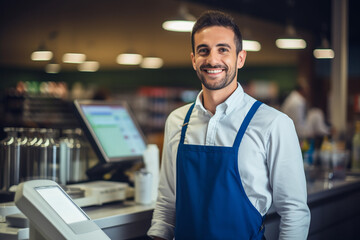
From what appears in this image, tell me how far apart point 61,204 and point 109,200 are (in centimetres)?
74

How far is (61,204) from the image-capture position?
5.20 feet

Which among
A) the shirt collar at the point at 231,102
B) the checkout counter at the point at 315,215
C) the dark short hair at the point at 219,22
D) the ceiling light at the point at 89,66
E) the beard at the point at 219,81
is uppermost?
the ceiling light at the point at 89,66

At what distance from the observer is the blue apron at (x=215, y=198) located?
1.81 meters

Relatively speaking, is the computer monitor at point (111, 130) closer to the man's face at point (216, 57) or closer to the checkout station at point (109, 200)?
the checkout station at point (109, 200)

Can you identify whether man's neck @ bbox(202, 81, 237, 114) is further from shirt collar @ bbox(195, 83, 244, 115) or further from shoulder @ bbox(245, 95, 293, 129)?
shoulder @ bbox(245, 95, 293, 129)

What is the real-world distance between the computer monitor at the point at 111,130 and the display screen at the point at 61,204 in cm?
84

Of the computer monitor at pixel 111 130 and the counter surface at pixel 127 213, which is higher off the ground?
the computer monitor at pixel 111 130

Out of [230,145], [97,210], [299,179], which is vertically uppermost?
[230,145]

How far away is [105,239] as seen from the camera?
160 centimetres

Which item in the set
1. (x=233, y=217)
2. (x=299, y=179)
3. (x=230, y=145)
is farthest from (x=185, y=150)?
(x=299, y=179)

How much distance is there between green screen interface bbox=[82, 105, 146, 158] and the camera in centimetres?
254

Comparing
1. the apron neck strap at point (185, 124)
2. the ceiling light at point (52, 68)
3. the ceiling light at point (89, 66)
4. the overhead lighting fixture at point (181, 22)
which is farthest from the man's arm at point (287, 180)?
the ceiling light at point (52, 68)

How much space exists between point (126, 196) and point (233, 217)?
807mm

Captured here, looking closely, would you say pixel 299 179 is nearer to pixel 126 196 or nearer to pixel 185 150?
pixel 185 150
